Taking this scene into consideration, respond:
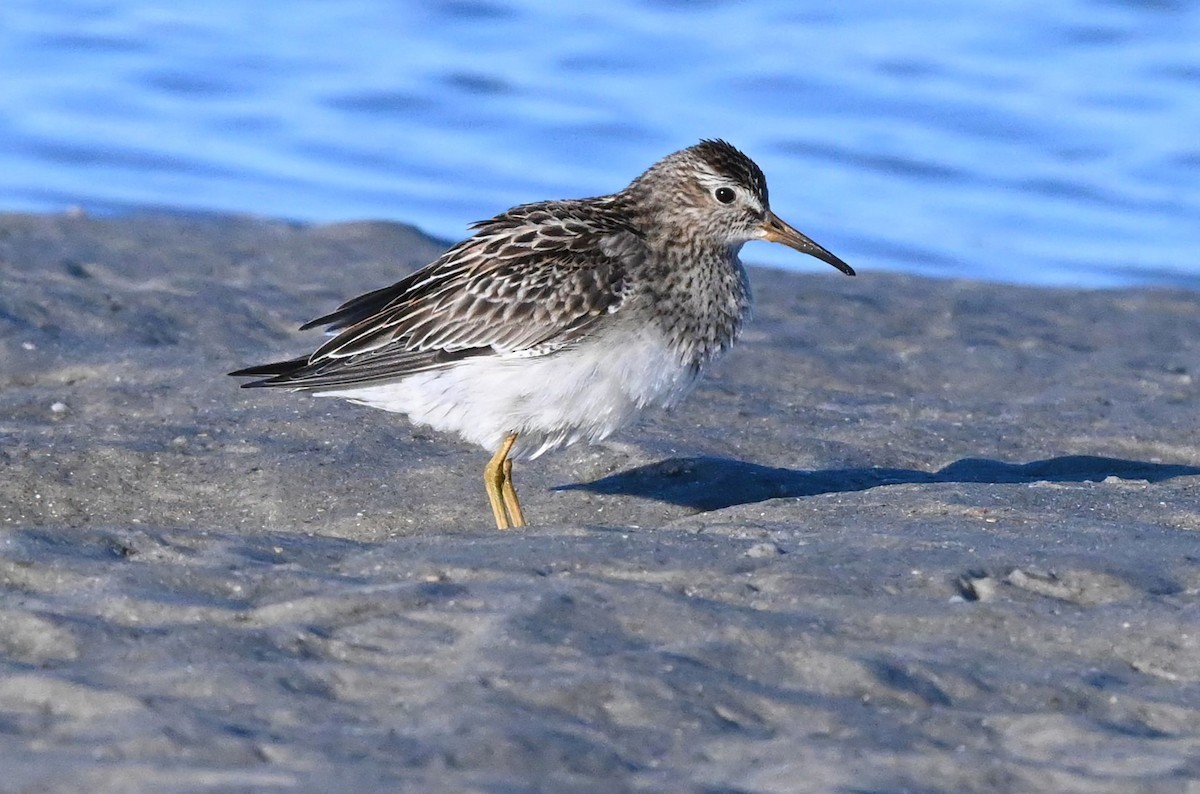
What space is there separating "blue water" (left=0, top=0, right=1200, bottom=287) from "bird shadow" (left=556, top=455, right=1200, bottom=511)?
6.11m

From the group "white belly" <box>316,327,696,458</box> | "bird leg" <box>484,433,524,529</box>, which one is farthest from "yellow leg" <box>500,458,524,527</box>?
"white belly" <box>316,327,696,458</box>

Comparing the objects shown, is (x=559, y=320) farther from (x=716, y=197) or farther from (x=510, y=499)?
(x=716, y=197)

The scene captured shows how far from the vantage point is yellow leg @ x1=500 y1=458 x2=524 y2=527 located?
7.77 metres

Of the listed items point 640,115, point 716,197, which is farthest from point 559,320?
point 640,115

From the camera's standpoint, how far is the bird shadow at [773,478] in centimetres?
814

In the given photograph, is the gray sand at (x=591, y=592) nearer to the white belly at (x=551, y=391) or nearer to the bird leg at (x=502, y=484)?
the bird leg at (x=502, y=484)

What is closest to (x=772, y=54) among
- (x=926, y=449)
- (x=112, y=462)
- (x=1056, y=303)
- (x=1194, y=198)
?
(x=1194, y=198)

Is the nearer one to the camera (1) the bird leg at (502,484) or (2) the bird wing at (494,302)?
(1) the bird leg at (502,484)

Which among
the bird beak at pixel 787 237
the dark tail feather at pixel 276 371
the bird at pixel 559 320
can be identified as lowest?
the dark tail feather at pixel 276 371

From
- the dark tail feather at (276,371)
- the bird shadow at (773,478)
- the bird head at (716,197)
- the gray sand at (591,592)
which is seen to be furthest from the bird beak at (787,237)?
the dark tail feather at (276,371)

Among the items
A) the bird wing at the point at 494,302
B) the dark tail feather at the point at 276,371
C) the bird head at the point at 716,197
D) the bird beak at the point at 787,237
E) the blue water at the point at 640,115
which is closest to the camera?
the bird wing at the point at 494,302

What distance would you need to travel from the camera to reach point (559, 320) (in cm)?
782

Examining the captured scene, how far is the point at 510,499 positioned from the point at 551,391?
0.53m

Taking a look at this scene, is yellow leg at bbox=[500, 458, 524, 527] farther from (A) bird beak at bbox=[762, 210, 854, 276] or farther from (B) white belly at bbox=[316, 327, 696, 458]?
(A) bird beak at bbox=[762, 210, 854, 276]
